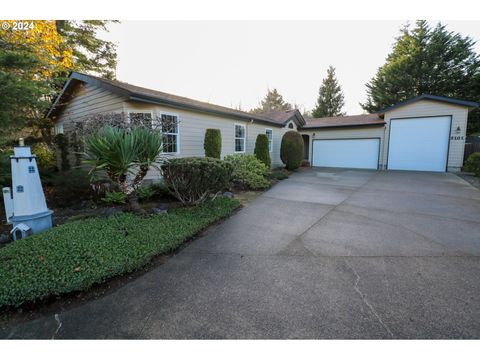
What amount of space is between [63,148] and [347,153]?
15871mm

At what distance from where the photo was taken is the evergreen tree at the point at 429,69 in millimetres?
17078

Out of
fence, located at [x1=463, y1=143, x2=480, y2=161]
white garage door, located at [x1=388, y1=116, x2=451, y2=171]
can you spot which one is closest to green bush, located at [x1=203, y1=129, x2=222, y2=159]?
white garage door, located at [x1=388, y1=116, x2=451, y2=171]

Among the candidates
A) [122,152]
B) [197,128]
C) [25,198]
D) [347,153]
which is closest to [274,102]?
[347,153]

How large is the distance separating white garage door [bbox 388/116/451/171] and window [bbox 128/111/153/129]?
13.3 meters

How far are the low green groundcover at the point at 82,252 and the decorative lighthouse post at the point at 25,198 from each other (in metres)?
0.62

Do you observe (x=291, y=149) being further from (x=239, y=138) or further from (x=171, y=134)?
(x=171, y=134)

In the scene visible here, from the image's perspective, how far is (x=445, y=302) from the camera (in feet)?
7.32

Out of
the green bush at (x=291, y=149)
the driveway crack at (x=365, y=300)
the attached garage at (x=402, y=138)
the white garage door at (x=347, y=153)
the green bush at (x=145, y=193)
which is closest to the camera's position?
the driveway crack at (x=365, y=300)

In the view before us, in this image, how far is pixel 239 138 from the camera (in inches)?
447

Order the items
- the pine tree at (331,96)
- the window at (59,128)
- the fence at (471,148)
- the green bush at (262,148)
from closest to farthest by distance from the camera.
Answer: the green bush at (262,148) < the window at (59,128) < the fence at (471,148) < the pine tree at (331,96)

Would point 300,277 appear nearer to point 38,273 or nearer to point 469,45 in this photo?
point 38,273

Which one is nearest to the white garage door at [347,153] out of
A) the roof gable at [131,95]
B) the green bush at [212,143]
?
the roof gable at [131,95]

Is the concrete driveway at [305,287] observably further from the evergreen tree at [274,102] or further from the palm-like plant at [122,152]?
the evergreen tree at [274,102]
